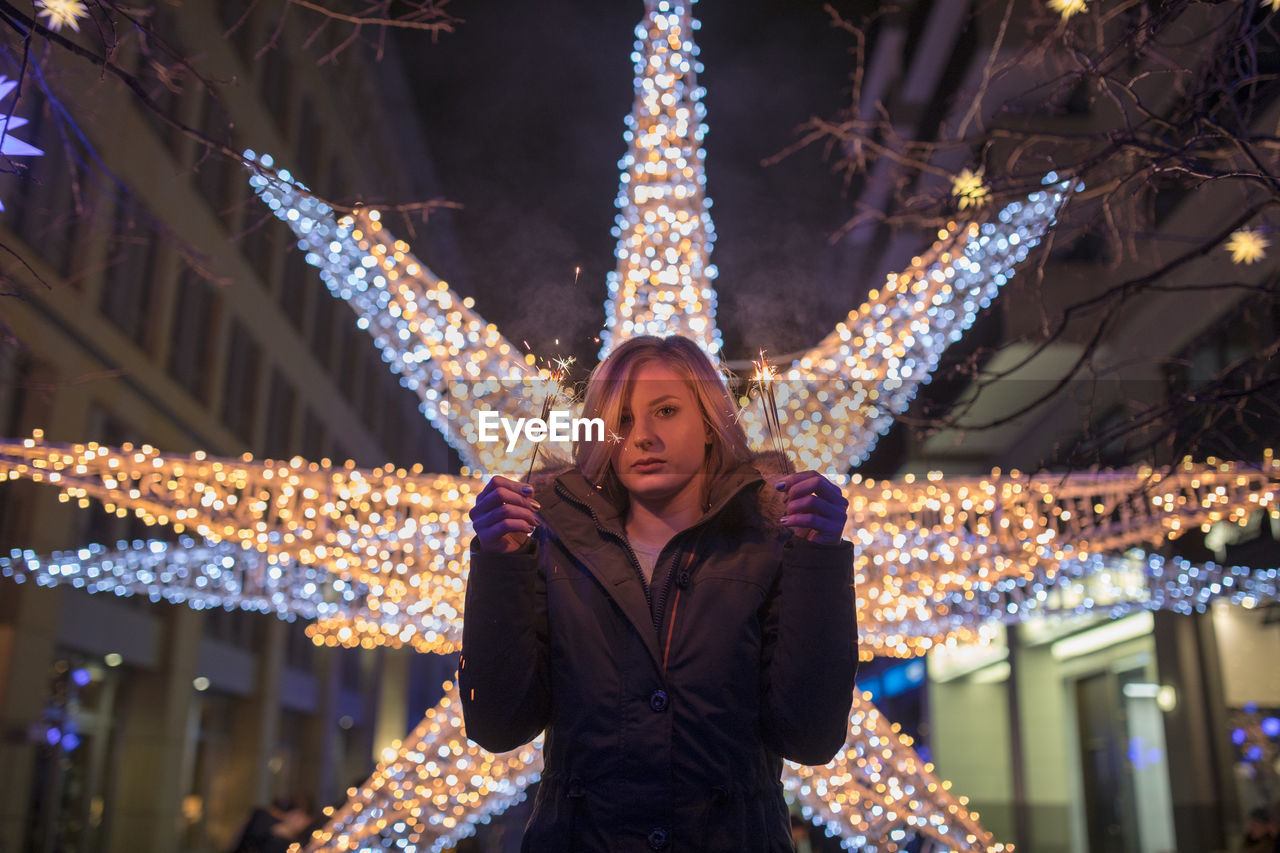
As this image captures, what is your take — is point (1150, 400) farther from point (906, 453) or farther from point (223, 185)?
point (223, 185)

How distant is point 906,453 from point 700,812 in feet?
6.22

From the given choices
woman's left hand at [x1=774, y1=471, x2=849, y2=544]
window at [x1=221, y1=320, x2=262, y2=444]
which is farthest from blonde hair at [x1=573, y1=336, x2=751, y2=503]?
window at [x1=221, y1=320, x2=262, y2=444]

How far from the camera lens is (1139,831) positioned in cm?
899

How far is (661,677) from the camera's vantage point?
154 centimetres

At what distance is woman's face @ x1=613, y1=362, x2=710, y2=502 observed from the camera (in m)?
1.76

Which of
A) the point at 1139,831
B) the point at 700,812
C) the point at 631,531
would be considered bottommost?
the point at 1139,831

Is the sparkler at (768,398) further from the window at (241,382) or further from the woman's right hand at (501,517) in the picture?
the window at (241,382)

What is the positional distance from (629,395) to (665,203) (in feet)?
4.28

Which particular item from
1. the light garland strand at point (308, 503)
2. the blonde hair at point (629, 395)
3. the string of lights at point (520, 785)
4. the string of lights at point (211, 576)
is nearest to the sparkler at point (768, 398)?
the blonde hair at point (629, 395)

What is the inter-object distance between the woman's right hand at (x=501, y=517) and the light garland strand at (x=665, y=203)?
1277 mm

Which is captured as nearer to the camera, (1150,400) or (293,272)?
(1150,400)

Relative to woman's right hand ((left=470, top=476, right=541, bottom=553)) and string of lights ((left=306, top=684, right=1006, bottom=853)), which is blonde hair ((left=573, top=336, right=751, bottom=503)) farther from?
string of lights ((left=306, top=684, right=1006, bottom=853))

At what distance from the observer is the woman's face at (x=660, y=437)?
1758mm

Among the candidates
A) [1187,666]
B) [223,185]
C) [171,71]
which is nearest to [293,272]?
[223,185]
